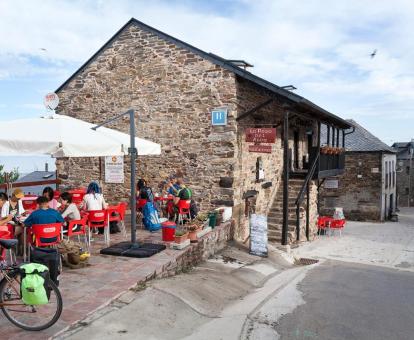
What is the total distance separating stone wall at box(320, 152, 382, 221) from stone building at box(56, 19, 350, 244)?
1250cm

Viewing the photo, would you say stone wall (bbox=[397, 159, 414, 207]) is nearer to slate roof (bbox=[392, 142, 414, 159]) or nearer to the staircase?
slate roof (bbox=[392, 142, 414, 159])

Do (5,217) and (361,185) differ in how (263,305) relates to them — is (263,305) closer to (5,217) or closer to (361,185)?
(5,217)

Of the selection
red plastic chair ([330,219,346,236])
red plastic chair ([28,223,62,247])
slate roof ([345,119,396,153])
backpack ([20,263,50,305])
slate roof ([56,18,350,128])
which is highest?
slate roof ([56,18,350,128])

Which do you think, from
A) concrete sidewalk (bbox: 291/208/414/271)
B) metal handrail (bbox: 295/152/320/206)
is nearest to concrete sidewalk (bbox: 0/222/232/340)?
concrete sidewalk (bbox: 291/208/414/271)

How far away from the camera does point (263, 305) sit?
236 inches

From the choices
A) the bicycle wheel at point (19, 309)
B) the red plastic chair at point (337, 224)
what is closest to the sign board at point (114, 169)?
the bicycle wheel at point (19, 309)

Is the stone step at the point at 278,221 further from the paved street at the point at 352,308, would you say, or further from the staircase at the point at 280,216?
the paved street at the point at 352,308

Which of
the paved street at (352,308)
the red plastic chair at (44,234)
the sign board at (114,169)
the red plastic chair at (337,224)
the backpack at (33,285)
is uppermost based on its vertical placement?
the sign board at (114,169)

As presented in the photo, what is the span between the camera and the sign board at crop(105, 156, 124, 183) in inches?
476

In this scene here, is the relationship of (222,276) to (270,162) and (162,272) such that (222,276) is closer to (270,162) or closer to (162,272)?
(162,272)

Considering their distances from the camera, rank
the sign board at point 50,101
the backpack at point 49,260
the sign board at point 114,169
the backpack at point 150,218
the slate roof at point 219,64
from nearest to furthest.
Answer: the backpack at point 49,260 < the sign board at point 50,101 < the backpack at point 150,218 < the slate roof at point 219,64 < the sign board at point 114,169

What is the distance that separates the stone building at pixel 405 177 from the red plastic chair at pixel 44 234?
41.8m

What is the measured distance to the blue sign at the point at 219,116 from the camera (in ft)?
34.7

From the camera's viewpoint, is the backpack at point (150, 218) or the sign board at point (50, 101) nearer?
the sign board at point (50, 101)
